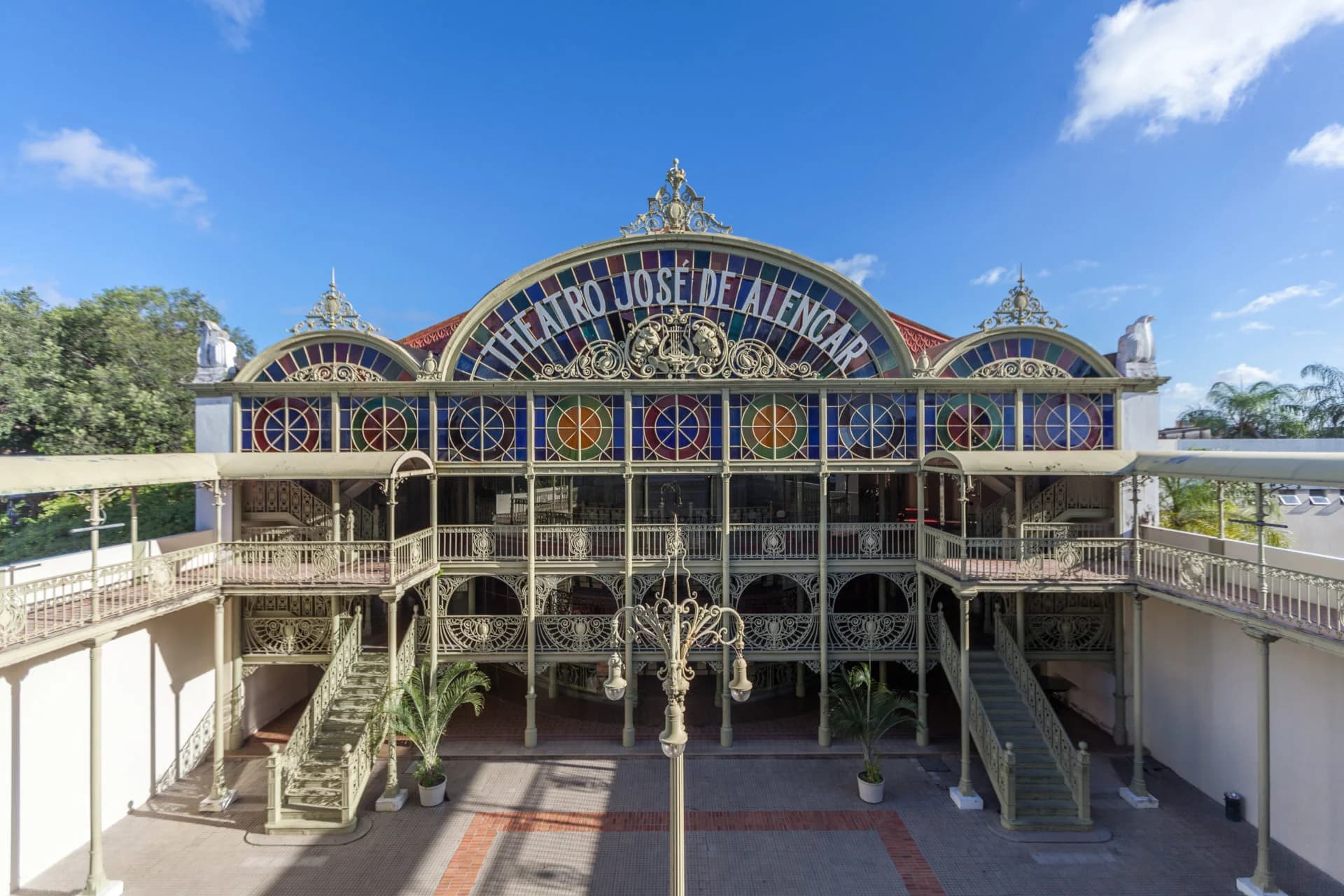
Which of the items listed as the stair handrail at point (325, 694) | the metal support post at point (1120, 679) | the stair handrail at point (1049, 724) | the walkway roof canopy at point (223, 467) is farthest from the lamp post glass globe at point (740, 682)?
the metal support post at point (1120, 679)

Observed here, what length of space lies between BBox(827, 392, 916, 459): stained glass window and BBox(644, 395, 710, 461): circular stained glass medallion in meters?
3.31

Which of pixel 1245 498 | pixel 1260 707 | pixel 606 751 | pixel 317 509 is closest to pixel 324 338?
pixel 317 509

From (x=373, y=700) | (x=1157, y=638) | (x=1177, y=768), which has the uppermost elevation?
(x=1157, y=638)

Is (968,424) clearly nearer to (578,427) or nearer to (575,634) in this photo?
(578,427)

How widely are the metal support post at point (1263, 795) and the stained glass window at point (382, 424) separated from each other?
17698 mm

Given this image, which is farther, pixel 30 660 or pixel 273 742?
pixel 273 742

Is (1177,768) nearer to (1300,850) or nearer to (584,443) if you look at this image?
(1300,850)

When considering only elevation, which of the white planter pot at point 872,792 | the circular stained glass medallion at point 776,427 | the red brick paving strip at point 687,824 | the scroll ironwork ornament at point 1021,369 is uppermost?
the scroll ironwork ornament at point 1021,369

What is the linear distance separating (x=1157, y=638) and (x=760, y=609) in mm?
9638

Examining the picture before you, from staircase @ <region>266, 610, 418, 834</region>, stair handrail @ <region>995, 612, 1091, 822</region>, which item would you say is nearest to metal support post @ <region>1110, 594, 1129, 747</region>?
stair handrail @ <region>995, 612, 1091, 822</region>

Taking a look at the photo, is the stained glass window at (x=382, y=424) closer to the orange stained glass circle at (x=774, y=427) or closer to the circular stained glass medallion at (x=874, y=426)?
the orange stained glass circle at (x=774, y=427)

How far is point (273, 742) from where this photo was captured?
1465cm

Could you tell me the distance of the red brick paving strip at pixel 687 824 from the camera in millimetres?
10766

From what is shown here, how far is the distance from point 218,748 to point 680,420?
12.1 m
